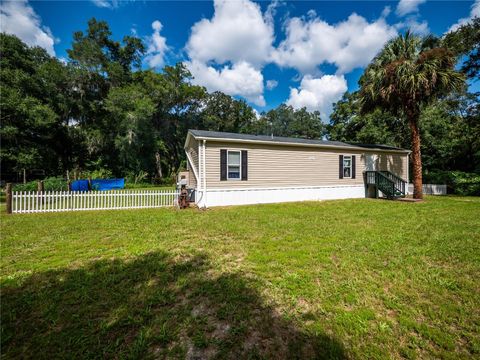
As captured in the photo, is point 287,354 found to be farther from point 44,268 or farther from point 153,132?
point 153,132

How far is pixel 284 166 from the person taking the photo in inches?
446

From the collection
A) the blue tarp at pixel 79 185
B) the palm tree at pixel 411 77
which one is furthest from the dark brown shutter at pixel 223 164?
the blue tarp at pixel 79 185

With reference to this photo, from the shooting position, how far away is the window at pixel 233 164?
1014 centimetres

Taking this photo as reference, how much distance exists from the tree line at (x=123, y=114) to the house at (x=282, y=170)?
321cm

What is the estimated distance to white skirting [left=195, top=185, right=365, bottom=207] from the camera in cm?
980

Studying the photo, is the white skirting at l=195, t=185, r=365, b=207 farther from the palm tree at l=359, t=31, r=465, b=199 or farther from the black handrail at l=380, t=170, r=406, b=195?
the palm tree at l=359, t=31, r=465, b=199

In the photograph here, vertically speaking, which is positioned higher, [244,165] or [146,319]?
[244,165]

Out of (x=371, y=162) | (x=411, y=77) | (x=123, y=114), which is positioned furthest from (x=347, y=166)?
(x=123, y=114)

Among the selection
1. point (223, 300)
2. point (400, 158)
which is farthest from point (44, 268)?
point (400, 158)

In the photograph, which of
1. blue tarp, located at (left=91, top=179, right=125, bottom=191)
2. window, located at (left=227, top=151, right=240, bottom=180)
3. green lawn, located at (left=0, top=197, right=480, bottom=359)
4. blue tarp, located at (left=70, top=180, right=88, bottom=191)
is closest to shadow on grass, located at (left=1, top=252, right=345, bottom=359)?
green lawn, located at (left=0, top=197, right=480, bottom=359)

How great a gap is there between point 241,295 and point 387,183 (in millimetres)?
13149

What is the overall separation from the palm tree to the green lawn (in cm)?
846

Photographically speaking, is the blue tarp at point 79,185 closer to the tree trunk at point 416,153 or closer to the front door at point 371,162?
the front door at point 371,162

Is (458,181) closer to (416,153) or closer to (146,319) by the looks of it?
(416,153)
